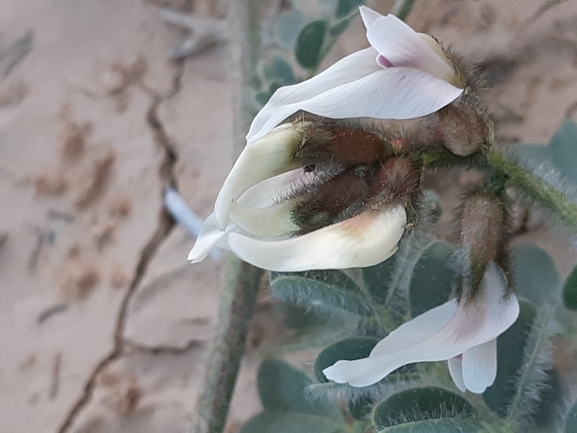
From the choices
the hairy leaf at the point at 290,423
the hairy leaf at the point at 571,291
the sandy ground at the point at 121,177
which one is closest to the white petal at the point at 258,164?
the hairy leaf at the point at 571,291

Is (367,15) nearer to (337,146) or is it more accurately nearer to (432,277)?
(337,146)

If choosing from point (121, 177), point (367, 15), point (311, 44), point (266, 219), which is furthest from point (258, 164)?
point (121, 177)

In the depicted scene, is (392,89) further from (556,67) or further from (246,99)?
(556,67)

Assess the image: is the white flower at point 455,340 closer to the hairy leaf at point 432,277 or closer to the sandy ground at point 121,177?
the hairy leaf at point 432,277

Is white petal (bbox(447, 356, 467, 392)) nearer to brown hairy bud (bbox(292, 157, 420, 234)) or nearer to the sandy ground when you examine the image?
brown hairy bud (bbox(292, 157, 420, 234))

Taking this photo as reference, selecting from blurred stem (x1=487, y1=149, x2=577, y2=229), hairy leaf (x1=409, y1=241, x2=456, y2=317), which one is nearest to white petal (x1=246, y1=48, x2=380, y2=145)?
blurred stem (x1=487, y1=149, x2=577, y2=229)
